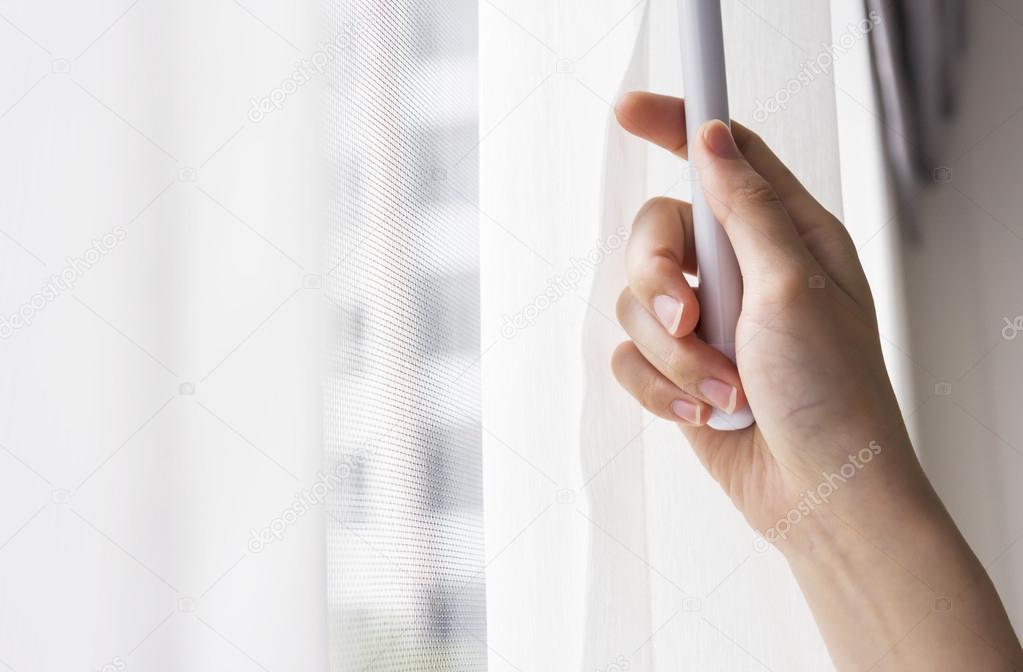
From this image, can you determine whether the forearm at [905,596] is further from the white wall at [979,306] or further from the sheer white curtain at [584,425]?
the white wall at [979,306]

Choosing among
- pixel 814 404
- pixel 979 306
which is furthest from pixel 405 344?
pixel 979 306

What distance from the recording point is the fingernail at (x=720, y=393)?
41 centimetres

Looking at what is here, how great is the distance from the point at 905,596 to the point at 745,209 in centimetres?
23

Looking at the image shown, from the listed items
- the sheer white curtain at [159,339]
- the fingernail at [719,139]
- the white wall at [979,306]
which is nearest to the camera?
the sheer white curtain at [159,339]

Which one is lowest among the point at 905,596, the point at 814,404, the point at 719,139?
the point at 905,596

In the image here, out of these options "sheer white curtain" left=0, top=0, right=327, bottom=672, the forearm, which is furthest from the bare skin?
"sheer white curtain" left=0, top=0, right=327, bottom=672

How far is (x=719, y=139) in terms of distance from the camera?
15.3 inches

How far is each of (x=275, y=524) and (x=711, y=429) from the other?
288mm

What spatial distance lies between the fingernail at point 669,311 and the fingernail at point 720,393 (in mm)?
33

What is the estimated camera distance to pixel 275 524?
0.91 feet

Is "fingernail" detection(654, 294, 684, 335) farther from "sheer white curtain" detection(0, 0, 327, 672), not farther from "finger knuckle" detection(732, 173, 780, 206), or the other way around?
"sheer white curtain" detection(0, 0, 327, 672)

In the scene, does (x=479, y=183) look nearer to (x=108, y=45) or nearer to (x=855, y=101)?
(x=108, y=45)

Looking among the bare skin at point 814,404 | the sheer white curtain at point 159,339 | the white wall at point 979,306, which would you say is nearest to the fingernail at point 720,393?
the bare skin at point 814,404

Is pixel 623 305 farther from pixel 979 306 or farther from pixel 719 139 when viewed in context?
pixel 979 306
